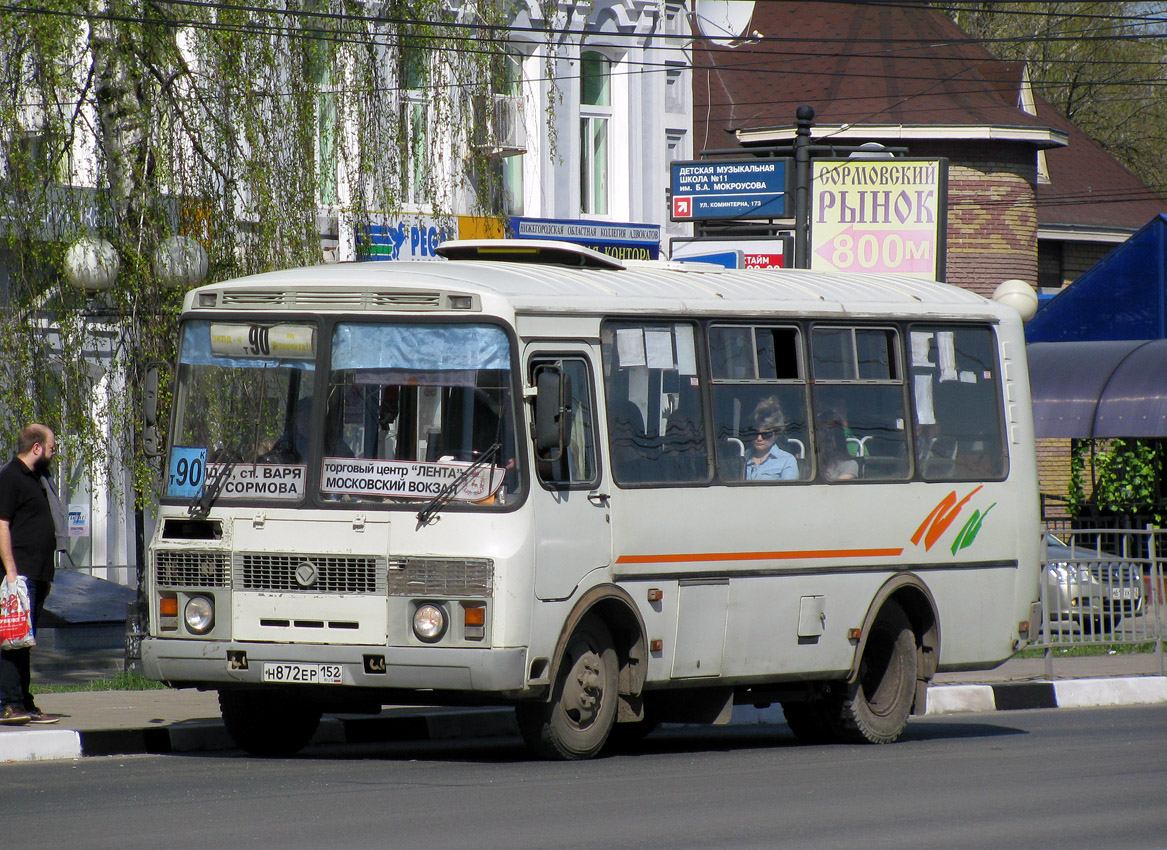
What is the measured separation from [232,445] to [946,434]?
4.81m

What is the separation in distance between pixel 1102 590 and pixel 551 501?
27.4 feet

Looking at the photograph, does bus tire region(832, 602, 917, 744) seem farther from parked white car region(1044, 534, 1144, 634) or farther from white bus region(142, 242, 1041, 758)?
parked white car region(1044, 534, 1144, 634)

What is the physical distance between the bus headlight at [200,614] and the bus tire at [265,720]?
2.20 ft

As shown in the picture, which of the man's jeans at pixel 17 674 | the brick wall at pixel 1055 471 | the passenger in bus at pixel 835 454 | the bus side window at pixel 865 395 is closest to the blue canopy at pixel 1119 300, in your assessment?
the brick wall at pixel 1055 471

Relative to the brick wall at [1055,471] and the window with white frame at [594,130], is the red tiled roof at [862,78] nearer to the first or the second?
the brick wall at [1055,471]

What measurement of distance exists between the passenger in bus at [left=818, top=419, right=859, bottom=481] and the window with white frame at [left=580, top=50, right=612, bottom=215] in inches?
635

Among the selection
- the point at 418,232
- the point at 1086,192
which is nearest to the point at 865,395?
the point at 418,232

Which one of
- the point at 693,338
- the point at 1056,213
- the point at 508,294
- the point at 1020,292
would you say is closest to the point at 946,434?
the point at 693,338

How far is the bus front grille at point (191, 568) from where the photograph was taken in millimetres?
10734

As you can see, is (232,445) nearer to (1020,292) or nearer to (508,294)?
(508,294)

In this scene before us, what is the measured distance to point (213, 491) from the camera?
35.6 feet

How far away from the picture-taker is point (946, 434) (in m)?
13.1

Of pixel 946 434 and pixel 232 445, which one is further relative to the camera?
pixel 946 434

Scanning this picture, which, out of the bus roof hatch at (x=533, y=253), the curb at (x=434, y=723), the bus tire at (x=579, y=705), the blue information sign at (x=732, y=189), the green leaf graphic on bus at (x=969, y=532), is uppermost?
the blue information sign at (x=732, y=189)
